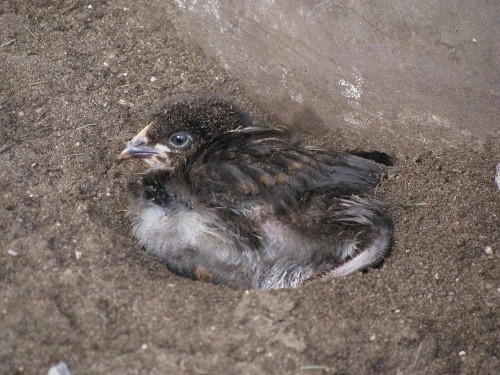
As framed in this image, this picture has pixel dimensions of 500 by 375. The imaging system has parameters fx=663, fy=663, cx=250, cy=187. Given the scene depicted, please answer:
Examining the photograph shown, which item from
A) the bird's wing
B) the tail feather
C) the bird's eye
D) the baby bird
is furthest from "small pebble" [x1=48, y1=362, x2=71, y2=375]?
the bird's eye

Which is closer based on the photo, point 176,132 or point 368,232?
point 368,232

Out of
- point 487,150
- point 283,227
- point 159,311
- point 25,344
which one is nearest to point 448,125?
point 487,150

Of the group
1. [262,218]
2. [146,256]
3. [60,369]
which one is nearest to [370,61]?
[262,218]

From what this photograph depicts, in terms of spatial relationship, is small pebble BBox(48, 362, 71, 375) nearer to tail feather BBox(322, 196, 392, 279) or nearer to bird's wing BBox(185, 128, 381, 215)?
bird's wing BBox(185, 128, 381, 215)

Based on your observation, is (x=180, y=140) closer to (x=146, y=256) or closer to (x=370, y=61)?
(x=146, y=256)

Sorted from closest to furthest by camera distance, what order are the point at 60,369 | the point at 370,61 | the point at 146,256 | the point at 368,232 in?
the point at 60,369
the point at 146,256
the point at 368,232
the point at 370,61

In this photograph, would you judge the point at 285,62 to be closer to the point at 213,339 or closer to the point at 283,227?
the point at 283,227
